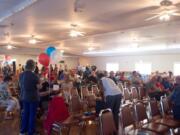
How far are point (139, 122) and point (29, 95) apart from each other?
199cm

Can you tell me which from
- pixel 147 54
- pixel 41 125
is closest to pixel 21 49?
pixel 147 54

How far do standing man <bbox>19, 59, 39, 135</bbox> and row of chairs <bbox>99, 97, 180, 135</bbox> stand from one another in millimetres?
1653

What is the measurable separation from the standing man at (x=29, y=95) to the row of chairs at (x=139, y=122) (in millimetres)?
1653

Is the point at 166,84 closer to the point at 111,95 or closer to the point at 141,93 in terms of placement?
the point at 141,93

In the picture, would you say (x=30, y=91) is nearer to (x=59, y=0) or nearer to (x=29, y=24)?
(x=59, y=0)

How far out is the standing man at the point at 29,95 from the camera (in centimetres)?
420

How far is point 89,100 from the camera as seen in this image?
199 inches

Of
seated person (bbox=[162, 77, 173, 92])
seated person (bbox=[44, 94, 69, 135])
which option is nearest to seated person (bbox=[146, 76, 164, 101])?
seated person (bbox=[162, 77, 173, 92])


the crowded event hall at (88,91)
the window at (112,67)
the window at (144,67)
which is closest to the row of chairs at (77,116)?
the crowded event hall at (88,91)

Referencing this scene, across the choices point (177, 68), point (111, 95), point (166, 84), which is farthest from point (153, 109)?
point (177, 68)

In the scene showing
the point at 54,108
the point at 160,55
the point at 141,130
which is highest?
the point at 160,55

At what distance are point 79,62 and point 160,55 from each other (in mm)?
6987

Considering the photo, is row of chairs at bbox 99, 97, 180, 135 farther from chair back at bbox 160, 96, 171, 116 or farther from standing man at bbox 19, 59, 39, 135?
standing man at bbox 19, 59, 39, 135

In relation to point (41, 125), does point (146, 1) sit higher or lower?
higher
